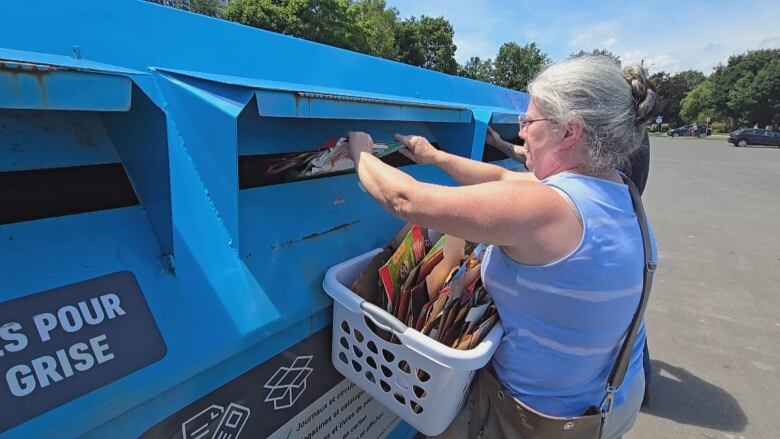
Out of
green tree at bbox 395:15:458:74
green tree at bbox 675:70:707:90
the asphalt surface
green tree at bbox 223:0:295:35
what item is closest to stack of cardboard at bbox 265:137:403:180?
the asphalt surface

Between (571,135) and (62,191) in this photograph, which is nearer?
(62,191)

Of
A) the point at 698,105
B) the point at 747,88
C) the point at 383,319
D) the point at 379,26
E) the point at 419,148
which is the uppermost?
the point at 379,26

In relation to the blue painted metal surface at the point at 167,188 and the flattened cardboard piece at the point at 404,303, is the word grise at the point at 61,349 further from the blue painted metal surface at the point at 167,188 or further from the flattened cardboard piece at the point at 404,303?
the flattened cardboard piece at the point at 404,303

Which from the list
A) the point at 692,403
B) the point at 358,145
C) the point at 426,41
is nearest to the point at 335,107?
the point at 358,145

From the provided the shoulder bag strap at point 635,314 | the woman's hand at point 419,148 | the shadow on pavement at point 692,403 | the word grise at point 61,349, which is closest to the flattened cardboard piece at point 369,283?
the woman's hand at point 419,148

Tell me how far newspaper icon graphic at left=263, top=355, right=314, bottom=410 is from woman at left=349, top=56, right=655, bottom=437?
0.60 meters

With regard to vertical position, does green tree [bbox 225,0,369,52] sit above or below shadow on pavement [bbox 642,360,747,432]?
above

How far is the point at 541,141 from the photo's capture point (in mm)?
1215

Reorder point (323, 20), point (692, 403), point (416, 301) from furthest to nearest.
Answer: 1. point (323, 20)
2. point (692, 403)
3. point (416, 301)

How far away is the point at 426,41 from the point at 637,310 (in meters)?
37.5

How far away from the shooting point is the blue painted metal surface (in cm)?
81

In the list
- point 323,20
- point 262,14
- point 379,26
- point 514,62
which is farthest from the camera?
point 514,62

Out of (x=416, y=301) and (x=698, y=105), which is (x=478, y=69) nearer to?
(x=698, y=105)

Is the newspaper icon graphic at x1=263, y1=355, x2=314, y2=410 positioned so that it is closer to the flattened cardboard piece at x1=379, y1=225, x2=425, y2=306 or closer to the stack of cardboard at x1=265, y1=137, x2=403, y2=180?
the flattened cardboard piece at x1=379, y1=225, x2=425, y2=306
